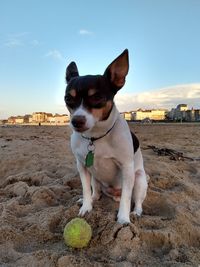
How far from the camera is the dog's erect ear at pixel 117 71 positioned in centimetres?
337

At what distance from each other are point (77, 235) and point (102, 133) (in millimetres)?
998

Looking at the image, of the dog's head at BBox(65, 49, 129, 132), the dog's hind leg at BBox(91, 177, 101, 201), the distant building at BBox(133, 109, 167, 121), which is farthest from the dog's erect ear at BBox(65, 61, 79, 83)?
the distant building at BBox(133, 109, 167, 121)

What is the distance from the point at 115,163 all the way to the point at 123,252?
3.13ft

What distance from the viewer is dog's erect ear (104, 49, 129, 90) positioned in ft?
11.1

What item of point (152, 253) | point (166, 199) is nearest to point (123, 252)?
point (152, 253)

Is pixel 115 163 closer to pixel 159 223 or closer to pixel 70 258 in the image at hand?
pixel 159 223

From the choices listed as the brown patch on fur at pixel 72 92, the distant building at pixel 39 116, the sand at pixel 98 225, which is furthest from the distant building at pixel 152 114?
the brown patch on fur at pixel 72 92

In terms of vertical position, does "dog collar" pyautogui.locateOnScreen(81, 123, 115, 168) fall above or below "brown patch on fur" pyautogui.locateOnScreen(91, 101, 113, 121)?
below

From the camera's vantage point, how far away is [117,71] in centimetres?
338

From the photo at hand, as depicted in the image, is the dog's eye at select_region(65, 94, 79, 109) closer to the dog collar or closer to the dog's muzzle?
the dog's muzzle

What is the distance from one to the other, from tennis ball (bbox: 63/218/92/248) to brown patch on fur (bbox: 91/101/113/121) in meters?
0.93

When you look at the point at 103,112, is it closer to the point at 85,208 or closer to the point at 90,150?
the point at 90,150

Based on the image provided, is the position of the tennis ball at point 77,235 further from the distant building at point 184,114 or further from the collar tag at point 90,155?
the distant building at point 184,114

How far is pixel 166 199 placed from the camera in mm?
4055
